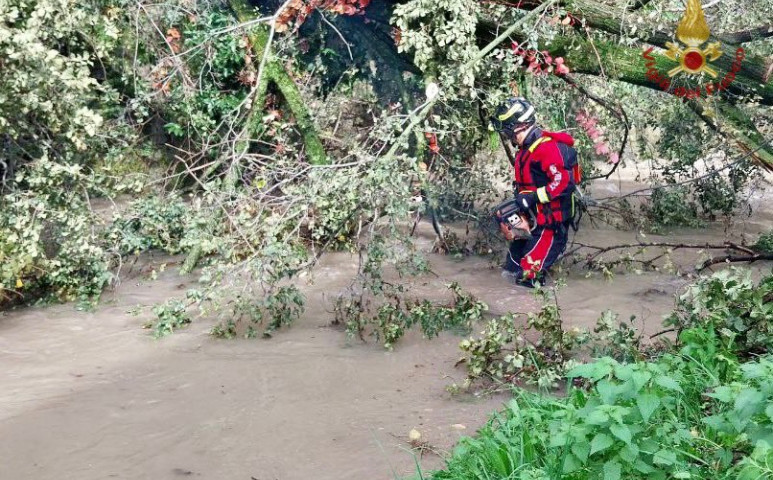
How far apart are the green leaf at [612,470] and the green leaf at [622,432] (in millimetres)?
131

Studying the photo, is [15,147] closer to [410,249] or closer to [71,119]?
[71,119]

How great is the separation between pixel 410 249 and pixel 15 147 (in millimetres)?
3646

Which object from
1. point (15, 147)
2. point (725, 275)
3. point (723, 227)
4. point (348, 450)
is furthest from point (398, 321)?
point (723, 227)

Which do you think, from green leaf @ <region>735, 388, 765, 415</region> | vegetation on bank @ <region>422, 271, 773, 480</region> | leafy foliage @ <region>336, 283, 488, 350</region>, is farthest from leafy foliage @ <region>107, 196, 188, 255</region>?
green leaf @ <region>735, 388, 765, 415</region>

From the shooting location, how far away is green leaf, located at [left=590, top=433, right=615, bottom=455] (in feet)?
10.6

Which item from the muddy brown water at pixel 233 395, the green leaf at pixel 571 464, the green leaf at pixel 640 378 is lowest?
the muddy brown water at pixel 233 395

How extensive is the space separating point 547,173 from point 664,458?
4.56 meters

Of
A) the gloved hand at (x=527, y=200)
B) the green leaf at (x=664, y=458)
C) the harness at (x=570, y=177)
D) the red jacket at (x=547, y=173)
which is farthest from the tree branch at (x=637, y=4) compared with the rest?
the green leaf at (x=664, y=458)

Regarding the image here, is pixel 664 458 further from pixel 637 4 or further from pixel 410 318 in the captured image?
pixel 637 4

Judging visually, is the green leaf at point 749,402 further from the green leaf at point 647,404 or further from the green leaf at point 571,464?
the green leaf at point 571,464

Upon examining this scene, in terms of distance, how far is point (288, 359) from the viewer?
20.3 ft

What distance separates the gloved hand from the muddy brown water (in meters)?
0.80

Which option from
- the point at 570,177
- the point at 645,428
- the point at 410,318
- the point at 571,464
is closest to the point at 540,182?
the point at 570,177

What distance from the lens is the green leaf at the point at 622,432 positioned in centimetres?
320
